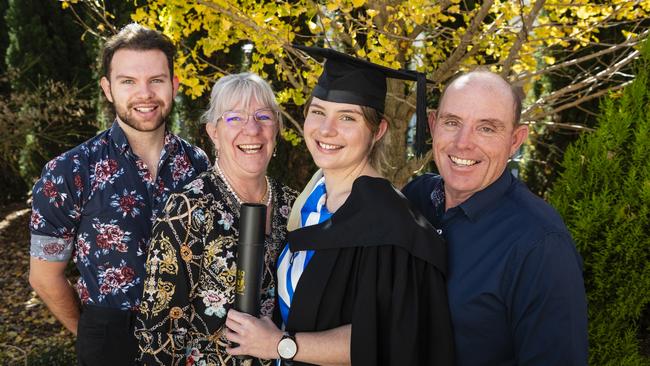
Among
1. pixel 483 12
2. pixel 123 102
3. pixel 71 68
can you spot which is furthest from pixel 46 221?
pixel 71 68

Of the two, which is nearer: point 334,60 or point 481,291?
point 481,291

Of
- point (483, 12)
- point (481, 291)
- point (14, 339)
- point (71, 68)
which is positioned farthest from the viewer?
point (71, 68)

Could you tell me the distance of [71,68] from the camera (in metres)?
7.87

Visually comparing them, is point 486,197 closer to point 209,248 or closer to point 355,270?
point 355,270

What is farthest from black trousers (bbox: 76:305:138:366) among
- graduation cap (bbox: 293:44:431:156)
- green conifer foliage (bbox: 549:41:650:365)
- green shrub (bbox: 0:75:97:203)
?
green shrub (bbox: 0:75:97:203)

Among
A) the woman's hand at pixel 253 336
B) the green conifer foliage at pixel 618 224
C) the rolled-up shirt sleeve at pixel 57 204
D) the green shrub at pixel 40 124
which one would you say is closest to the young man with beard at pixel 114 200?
the rolled-up shirt sleeve at pixel 57 204

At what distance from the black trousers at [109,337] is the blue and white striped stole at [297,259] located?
2.33 feet

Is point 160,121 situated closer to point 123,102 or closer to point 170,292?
point 123,102

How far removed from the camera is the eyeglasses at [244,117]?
8.21ft

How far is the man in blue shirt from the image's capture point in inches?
77.9

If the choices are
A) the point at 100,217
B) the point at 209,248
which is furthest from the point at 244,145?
the point at 100,217

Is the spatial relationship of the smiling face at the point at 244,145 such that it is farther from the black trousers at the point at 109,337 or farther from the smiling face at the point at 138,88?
the black trousers at the point at 109,337

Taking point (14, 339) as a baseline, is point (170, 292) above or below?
above

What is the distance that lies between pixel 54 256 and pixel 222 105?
3.28ft
